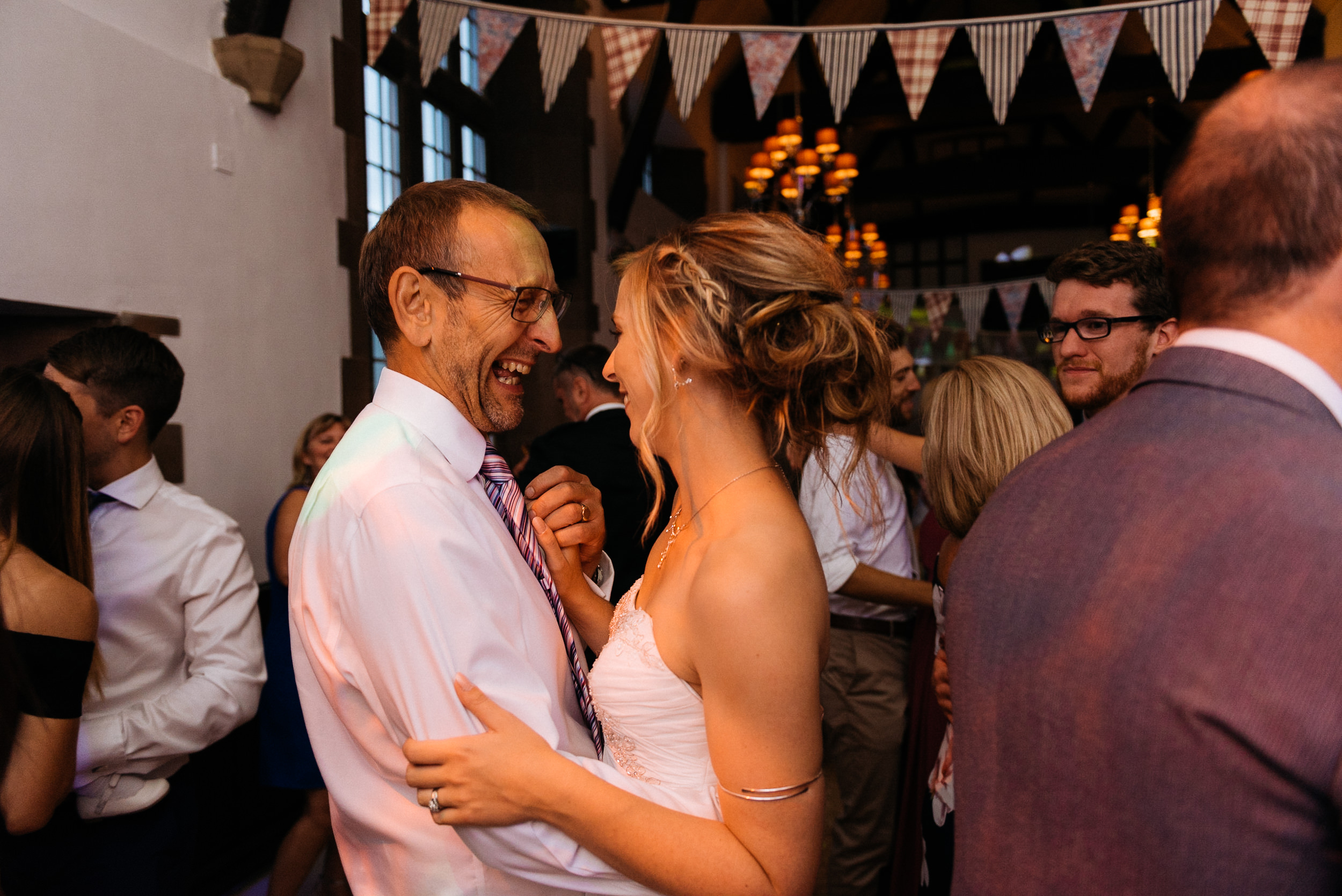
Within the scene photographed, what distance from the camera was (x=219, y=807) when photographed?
116 inches

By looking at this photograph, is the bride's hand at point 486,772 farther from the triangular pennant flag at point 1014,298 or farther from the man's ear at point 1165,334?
the triangular pennant flag at point 1014,298

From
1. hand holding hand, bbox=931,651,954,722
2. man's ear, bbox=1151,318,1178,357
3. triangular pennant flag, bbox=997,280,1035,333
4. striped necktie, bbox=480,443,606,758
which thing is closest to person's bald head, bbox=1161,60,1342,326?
striped necktie, bbox=480,443,606,758

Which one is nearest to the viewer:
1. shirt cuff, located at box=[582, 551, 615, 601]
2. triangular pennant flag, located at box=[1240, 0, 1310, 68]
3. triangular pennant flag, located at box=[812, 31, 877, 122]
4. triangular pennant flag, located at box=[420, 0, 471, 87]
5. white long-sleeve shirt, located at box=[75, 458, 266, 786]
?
shirt cuff, located at box=[582, 551, 615, 601]

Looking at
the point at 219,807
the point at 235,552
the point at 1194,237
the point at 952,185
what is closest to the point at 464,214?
the point at 1194,237

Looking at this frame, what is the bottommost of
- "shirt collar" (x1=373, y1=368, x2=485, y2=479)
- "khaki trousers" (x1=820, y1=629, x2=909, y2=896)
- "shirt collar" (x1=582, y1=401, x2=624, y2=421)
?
"khaki trousers" (x1=820, y1=629, x2=909, y2=896)

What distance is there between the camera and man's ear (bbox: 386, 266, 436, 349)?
4.37 ft

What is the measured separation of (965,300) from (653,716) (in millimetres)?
10535

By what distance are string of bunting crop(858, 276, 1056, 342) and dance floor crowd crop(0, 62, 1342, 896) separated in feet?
28.0

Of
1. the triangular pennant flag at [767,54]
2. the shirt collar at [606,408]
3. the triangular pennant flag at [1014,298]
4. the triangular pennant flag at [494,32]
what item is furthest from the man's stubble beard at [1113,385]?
the triangular pennant flag at [1014,298]

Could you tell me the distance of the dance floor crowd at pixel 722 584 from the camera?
64 centimetres

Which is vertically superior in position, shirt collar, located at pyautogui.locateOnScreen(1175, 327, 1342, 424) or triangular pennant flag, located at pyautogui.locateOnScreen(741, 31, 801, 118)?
triangular pennant flag, located at pyautogui.locateOnScreen(741, 31, 801, 118)

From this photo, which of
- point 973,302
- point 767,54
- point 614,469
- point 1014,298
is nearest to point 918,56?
point 767,54

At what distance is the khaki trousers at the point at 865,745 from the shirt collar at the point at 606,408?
1.15 m

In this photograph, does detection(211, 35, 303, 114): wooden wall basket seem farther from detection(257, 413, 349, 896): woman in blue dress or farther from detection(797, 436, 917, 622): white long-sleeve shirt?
detection(797, 436, 917, 622): white long-sleeve shirt
